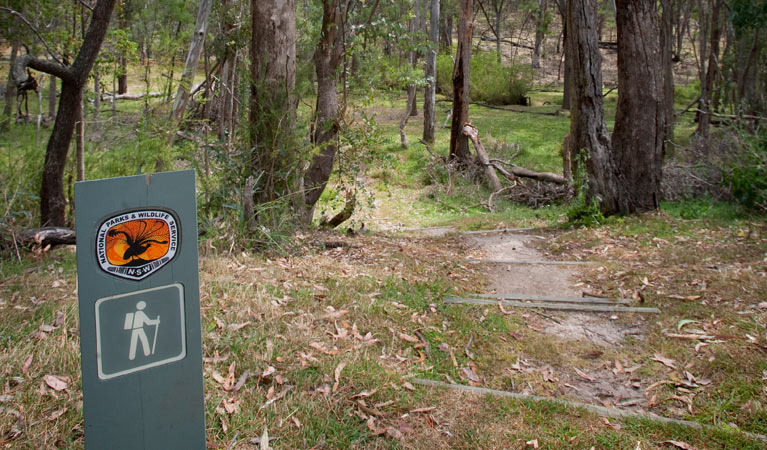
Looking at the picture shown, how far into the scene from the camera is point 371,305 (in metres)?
5.01

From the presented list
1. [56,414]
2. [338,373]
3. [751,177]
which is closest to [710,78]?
[751,177]

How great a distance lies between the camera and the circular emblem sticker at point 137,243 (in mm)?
2191

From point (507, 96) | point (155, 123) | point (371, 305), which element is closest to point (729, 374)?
point (371, 305)

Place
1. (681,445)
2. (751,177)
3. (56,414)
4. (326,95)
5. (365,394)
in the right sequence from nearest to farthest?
(56,414), (681,445), (365,394), (751,177), (326,95)

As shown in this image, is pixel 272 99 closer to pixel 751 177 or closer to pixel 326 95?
pixel 326 95

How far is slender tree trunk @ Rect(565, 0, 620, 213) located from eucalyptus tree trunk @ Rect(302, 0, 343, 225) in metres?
3.38

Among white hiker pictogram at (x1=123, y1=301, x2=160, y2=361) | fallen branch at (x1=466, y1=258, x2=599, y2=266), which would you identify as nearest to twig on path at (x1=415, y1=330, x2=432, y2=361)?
fallen branch at (x1=466, y1=258, x2=599, y2=266)

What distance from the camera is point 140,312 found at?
89.2 inches

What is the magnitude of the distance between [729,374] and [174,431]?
3558 mm

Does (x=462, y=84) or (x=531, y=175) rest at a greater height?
(x=462, y=84)

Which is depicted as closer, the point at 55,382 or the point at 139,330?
the point at 139,330

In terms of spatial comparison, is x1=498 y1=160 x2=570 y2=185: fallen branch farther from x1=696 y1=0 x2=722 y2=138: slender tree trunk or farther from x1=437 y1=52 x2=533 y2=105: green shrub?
x1=437 y1=52 x2=533 y2=105: green shrub

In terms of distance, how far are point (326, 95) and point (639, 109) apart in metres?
4.47

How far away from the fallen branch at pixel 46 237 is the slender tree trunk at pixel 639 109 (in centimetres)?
723
